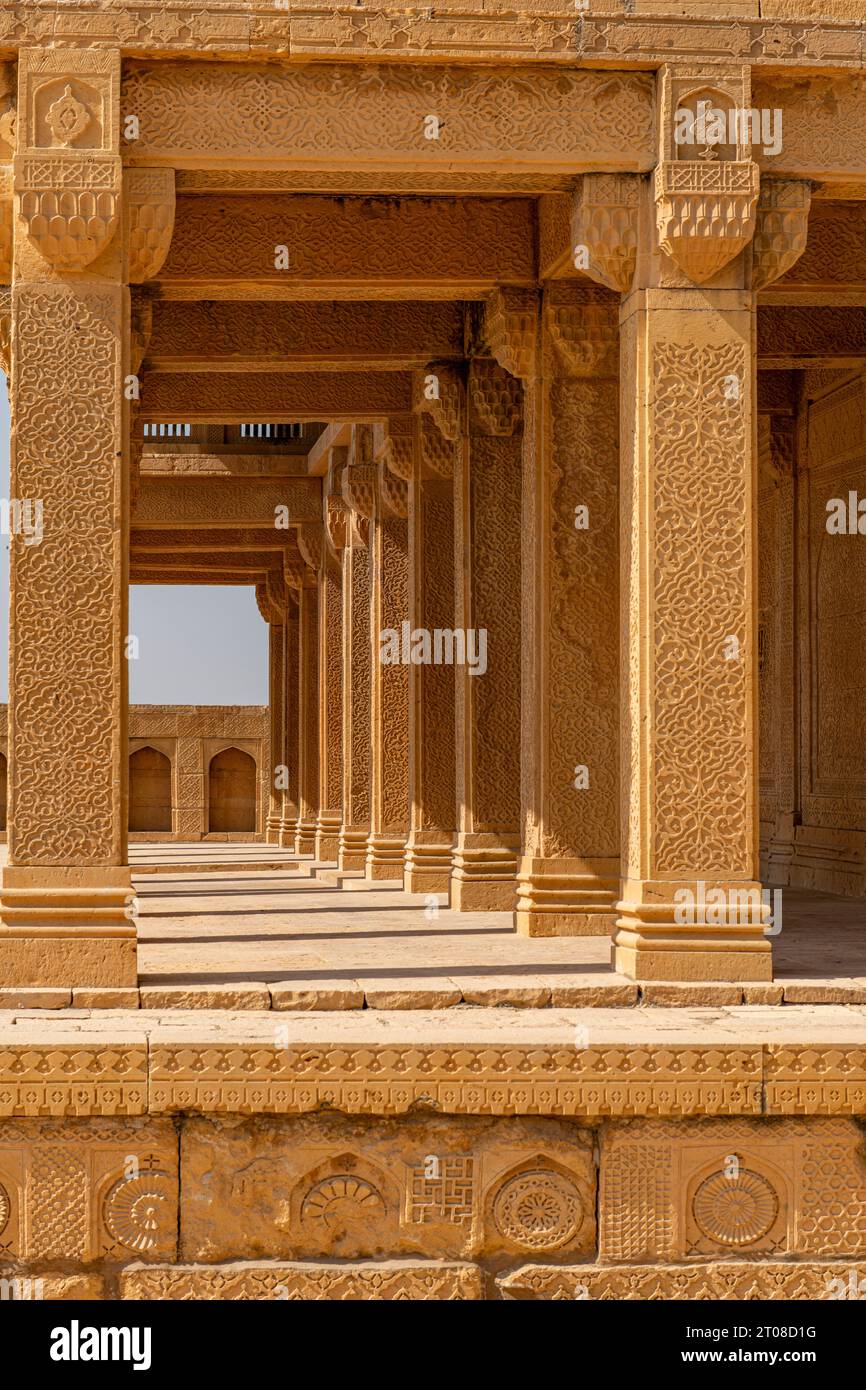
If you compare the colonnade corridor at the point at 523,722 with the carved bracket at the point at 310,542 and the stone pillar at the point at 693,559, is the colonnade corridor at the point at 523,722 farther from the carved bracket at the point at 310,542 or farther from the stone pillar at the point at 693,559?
the carved bracket at the point at 310,542

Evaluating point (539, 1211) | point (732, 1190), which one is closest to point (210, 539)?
point (539, 1211)

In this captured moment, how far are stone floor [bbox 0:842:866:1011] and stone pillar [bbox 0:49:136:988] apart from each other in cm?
50

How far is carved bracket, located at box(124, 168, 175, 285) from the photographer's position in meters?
6.61

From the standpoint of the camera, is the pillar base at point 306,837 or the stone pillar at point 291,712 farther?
the stone pillar at point 291,712

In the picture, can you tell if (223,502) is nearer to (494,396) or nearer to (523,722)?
(494,396)

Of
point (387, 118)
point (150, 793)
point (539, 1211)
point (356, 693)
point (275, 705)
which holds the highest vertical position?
point (387, 118)

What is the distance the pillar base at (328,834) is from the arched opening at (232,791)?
9.18m

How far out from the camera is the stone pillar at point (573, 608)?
874cm

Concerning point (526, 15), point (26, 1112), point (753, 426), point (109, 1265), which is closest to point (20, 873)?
point (26, 1112)

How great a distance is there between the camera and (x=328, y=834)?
17328mm

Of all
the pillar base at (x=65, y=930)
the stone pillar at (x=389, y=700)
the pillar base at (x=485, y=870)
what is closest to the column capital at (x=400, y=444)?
the stone pillar at (x=389, y=700)

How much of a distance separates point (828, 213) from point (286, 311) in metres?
3.19

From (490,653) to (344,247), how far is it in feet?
9.39
